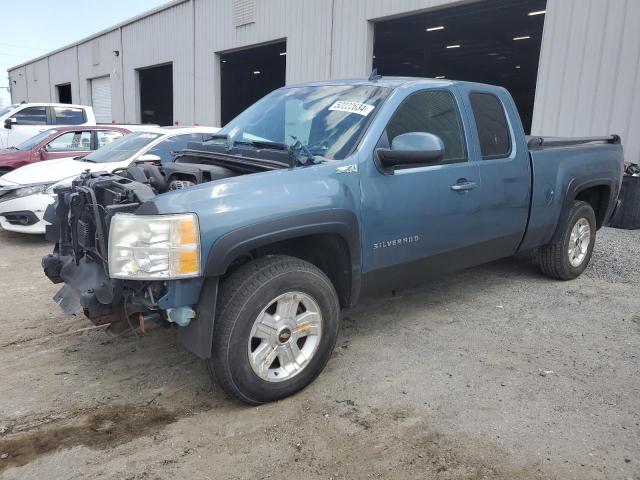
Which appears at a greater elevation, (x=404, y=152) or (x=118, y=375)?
(x=404, y=152)

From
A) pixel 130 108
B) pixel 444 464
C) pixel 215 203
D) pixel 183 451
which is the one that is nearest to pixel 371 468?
pixel 444 464

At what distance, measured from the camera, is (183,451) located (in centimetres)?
268

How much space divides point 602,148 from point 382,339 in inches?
135

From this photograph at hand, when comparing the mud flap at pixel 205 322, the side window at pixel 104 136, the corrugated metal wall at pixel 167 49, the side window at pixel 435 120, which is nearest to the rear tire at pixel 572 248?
the side window at pixel 435 120

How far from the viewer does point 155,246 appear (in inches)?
105

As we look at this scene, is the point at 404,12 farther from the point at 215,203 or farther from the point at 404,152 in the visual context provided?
the point at 215,203

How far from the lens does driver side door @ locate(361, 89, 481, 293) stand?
11.4 ft

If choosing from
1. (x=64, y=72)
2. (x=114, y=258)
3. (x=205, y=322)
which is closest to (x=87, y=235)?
(x=114, y=258)

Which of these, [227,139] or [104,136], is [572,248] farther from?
[104,136]

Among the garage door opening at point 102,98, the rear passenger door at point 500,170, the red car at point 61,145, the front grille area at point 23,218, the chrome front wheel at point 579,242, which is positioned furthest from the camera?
the garage door opening at point 102,98

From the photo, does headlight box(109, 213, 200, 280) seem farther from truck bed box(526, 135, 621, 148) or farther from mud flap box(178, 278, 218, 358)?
truck bed box(526, 135, 621, 148)

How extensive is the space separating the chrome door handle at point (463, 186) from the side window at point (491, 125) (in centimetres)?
33

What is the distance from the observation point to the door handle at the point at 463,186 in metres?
3.92

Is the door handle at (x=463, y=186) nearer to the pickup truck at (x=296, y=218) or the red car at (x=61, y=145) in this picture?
the pickup truck at (x=296, y=218)
